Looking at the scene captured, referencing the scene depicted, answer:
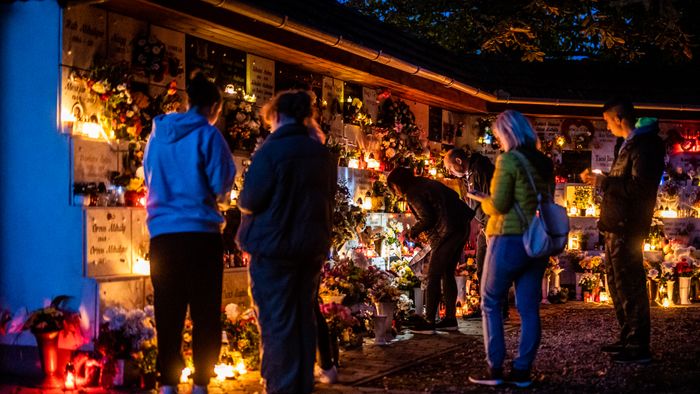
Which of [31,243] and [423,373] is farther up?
[31,243]

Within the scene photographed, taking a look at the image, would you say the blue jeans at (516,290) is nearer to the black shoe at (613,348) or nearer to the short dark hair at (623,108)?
the black shoe at (613,348)

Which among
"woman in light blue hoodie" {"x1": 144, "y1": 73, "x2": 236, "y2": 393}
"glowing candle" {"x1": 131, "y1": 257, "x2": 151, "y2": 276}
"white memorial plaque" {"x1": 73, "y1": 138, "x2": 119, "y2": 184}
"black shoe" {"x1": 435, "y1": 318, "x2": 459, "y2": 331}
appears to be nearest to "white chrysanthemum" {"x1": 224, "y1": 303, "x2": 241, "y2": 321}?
"glowing candle" {"x1": 131, "y1": 257, "x2": 151, "y2": 276}

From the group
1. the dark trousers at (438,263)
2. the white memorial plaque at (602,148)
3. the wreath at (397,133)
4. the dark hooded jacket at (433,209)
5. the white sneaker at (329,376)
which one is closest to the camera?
the white sneaker at (329,376)

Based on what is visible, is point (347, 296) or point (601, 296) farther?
point (601, 296)

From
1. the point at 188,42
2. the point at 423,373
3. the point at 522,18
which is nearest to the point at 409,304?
the point at 423,373

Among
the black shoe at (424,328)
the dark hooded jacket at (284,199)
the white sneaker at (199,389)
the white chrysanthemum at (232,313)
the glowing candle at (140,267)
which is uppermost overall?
the dark hooded jacket at (284,199)

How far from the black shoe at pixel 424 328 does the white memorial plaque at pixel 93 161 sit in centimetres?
389

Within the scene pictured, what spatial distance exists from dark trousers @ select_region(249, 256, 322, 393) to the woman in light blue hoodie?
0.41m

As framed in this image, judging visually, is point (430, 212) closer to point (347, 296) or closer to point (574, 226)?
point (347, 296)

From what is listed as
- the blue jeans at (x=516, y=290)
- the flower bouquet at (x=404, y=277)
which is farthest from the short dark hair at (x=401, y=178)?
the blue jeans at (x=516, y=290)

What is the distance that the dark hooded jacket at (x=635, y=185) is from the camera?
7723 mm

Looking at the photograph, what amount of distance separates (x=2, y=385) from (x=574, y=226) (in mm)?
10618

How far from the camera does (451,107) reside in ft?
48.9

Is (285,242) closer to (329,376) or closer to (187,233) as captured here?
(187,233)
